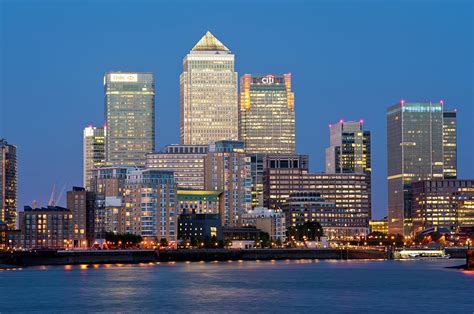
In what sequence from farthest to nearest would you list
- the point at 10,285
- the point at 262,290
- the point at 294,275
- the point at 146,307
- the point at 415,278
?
the point at 294,275 → the point at 415,278 → the point at 10,285 → the point at 262,290 → the point at 146,307

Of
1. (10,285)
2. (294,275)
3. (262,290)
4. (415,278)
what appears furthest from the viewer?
(294,275)

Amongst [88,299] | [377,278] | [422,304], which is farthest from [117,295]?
[377,278]

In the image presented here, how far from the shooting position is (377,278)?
180625mm

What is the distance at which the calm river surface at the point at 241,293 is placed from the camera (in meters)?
126

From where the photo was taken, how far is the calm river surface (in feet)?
415

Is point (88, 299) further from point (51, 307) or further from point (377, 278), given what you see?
point (377, 278)

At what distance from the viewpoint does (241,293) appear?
14588 cm

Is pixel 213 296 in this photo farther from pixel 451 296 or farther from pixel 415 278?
pixel 415 278

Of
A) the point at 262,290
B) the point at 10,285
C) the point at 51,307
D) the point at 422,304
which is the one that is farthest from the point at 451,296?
the point at 10,285

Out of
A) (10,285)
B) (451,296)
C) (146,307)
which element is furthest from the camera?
(10,285)

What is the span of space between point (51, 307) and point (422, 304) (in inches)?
1565

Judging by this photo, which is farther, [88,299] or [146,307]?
[88,299]

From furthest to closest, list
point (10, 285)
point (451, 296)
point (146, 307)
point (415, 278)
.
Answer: point (415, 278) < point (10, 285) < point (451, 296) < point (146, 307)

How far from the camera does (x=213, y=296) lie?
5566 inches
